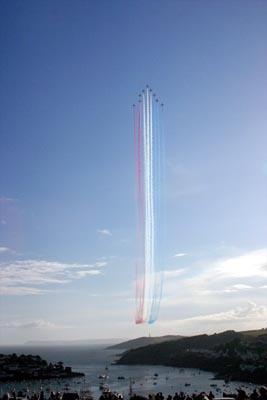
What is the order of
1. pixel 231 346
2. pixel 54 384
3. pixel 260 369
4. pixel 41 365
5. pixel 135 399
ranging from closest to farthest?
pixel 135 399
pixel 260 369
pixel 54 384
pixel 41 365
pixel 231 346

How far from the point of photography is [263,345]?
165 meters

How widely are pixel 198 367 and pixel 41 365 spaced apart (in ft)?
229

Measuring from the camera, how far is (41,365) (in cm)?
15925

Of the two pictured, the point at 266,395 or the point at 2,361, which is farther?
the point at 2,361

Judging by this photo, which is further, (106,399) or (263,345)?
(263,345)

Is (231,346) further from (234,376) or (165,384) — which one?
(165,384)

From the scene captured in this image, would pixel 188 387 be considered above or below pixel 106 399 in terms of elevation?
below

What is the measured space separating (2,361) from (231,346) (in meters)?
94.9

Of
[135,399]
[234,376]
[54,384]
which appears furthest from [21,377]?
[135,399]

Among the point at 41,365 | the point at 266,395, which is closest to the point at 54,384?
the point at 41,365

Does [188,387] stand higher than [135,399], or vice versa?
[135,399]

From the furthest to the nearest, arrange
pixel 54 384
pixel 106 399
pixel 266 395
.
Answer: pixel 54 384 → pixel 106 399 → pixel 266 395

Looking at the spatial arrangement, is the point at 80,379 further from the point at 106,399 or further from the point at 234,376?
the point at 106,399

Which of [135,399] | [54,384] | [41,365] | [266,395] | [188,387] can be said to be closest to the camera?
[266,395]
